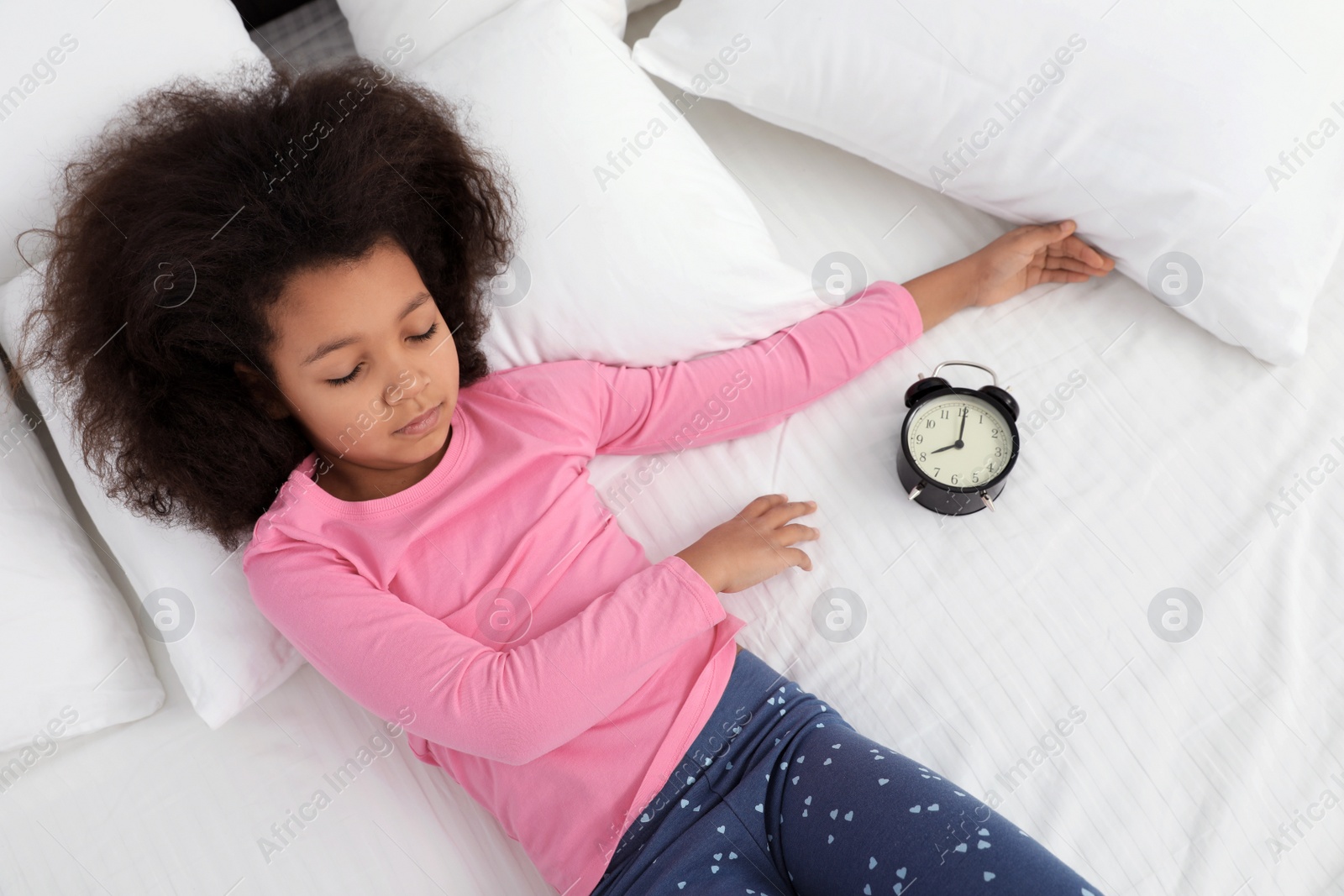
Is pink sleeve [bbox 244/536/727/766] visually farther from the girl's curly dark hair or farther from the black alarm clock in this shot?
the black alarm clock

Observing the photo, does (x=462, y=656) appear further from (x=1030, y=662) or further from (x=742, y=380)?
(x=1030, y=662)

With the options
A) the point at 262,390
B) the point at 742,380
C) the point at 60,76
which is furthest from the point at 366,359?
the point at 60,76

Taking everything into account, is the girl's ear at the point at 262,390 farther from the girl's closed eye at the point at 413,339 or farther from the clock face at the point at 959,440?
the clock face at the point at 959,440

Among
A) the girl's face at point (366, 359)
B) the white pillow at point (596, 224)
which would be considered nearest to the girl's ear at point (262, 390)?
the girl's face at point (366, 359)

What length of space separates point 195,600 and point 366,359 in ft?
1.32

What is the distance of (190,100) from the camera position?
99 centimetres

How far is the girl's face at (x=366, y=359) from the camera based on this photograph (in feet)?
2.84

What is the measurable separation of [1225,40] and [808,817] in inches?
39.7

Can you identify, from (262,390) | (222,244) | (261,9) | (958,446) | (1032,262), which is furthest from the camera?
(261,9)

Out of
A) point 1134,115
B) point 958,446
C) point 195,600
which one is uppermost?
point 1134,115

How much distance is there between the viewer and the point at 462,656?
899mm

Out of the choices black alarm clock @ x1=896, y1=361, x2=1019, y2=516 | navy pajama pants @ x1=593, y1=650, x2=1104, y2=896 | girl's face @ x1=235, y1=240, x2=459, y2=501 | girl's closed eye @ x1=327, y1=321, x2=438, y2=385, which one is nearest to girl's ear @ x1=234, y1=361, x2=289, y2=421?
girl's face @ x1=235, y1=240, x2=459, y2=501

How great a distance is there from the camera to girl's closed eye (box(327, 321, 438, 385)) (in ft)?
2.88

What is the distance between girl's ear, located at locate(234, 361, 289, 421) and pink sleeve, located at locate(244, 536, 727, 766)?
0.46 ft
